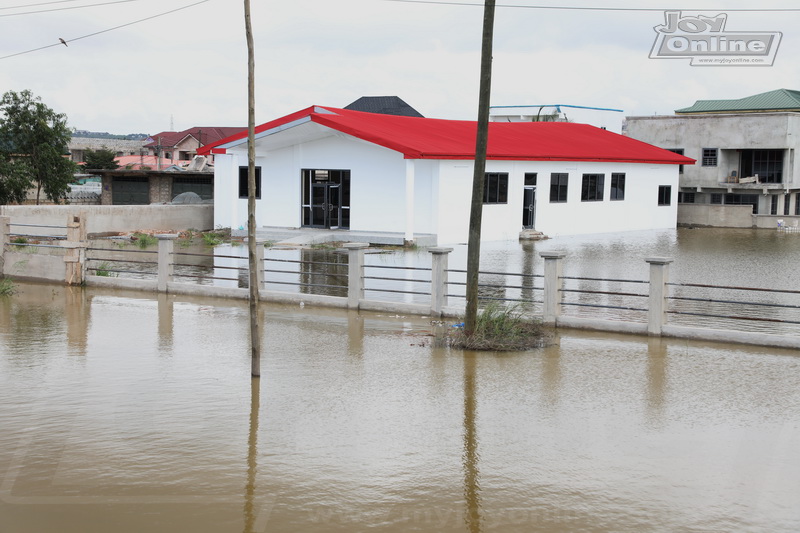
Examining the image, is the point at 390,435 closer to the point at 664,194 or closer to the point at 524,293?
the point at 524,293

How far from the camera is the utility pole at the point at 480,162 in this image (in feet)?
48.8

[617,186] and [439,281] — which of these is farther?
[617,186]

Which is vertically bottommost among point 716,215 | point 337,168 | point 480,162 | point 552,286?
point 552,286

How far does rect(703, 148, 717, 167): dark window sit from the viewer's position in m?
52.7

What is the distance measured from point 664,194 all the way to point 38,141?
101 ft

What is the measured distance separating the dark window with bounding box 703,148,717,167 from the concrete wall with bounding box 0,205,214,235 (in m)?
28.3

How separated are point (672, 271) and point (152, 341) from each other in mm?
16955

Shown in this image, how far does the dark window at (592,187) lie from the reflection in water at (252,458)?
32.2m

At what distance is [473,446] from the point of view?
9.56 meters

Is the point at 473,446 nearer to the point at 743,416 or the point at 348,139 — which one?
the point at 743,416

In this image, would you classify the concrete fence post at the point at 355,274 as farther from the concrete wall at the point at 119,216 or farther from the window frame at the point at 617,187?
the window frame at the point at 617,187

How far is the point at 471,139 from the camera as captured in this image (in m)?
41.1

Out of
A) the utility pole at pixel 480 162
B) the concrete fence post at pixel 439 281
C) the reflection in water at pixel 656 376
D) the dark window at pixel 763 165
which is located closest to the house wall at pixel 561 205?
the dark window at pixel 763 165

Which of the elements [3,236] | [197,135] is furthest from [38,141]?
[197,135]
